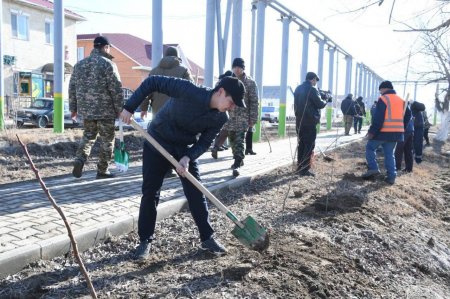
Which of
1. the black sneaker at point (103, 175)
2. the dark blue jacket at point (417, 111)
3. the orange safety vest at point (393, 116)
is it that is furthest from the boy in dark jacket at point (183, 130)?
the dark blue jacket at point (417, 111)

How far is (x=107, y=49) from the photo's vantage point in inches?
225

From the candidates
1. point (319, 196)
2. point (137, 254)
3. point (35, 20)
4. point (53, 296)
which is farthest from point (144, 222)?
point (35, 20)

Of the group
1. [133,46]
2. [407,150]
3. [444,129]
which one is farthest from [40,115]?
[133,46]

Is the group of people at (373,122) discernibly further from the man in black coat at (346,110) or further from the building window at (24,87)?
the building window at (24,87)

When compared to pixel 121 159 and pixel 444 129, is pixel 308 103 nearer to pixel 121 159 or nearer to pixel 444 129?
pixel 121 159

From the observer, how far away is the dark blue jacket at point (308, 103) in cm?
693

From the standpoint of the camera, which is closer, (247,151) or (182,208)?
(182,208)

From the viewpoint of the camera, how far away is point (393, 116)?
7.18 meters

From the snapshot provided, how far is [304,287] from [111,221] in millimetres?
1894

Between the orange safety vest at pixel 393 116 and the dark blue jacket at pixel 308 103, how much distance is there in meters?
1.09

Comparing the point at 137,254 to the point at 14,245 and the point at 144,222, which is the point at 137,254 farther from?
the point at 14,245

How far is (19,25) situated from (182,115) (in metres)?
26.2

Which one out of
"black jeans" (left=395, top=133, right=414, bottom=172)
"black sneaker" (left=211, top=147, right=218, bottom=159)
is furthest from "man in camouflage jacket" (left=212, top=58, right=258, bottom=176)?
"black jeans" (left=395, top=133, right=414, bottom=172)

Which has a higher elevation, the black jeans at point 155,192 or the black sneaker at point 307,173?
the black jeans at point 155,192
